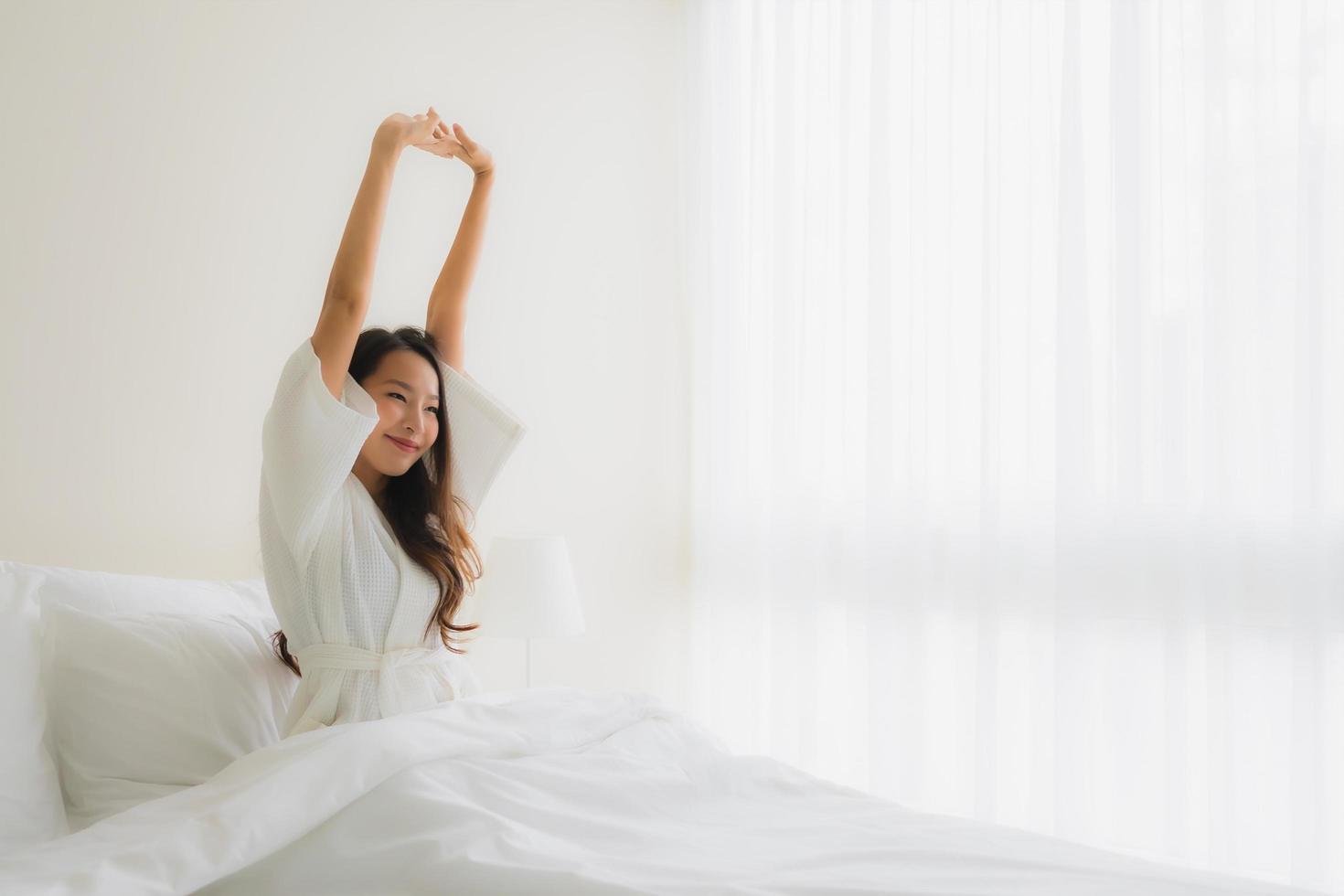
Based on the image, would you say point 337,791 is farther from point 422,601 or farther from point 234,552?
point 234,552

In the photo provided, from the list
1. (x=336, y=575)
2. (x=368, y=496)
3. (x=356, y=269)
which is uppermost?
(x=356, y=269)

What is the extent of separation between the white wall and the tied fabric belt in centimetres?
89

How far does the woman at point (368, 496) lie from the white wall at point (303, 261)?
78 centimetres

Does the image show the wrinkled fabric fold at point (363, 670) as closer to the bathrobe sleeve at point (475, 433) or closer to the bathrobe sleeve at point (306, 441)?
the bathrobe sleeve at point (306, 441)

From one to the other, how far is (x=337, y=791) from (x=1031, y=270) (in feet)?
7.11

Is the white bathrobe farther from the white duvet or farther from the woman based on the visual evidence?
the white duvet

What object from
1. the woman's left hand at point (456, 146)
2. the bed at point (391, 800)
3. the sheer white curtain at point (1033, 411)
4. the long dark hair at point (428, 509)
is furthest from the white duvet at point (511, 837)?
the sheer white curtain at point (1033, 411)

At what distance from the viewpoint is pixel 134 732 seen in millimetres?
1589

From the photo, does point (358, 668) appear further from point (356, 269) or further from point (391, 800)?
point (356, 269)

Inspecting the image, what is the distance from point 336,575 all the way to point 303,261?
1224 millimetres

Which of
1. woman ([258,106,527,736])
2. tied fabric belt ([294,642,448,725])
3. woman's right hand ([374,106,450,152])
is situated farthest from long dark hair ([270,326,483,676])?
woman's right hand ([374,106,450,152])

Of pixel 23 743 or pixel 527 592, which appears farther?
pixel 527 592

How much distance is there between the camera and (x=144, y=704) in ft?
5.29

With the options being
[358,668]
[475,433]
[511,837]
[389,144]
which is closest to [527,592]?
[475,433]
